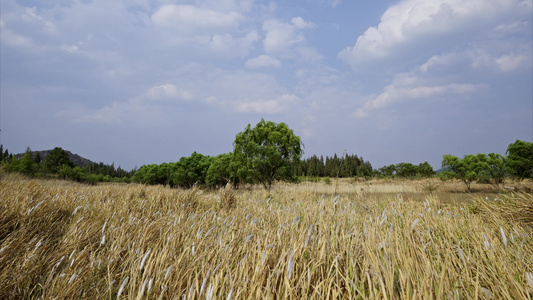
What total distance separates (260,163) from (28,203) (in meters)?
18.0

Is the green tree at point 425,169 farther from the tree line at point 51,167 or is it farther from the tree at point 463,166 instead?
the tree line at point 51,167

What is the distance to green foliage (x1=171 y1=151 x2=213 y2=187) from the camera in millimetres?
39156

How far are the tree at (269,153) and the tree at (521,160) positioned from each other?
1739 cm

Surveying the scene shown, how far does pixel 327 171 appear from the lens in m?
75.5

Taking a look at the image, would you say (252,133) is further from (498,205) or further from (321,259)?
(321,259)

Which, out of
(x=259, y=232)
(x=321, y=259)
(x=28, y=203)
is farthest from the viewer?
(x=28, y=203)

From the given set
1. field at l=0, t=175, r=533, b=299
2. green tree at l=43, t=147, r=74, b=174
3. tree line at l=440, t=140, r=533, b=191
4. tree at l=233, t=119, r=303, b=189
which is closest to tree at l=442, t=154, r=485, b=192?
tree line at l=440, t=140, r=533, b=191

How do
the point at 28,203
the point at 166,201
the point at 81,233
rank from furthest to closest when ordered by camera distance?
the point at 166,201, the point at 28,203, the point at 81,233

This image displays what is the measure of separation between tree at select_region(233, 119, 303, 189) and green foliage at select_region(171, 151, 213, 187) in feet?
56.2

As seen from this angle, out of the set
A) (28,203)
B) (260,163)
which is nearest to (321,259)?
(28,203)

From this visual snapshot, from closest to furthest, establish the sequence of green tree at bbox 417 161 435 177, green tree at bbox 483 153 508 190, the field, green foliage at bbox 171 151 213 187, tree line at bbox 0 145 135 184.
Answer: the field → green tree at bbox 483 153 508 190 → tree line at bbox 0 145 135 184 → green foliage at bbox 171 151 213 187 → green tree at bbox 417 161 435 177

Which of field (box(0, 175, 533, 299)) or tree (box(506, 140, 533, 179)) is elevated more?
tree (box(506, 140, 533, 179))

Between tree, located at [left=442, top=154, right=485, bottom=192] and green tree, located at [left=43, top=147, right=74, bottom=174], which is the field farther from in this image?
green tree, located at [left=43, top=147, right=74, bottom=174]

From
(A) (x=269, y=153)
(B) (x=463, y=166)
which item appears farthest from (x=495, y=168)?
(A) (x=269, y=153)
